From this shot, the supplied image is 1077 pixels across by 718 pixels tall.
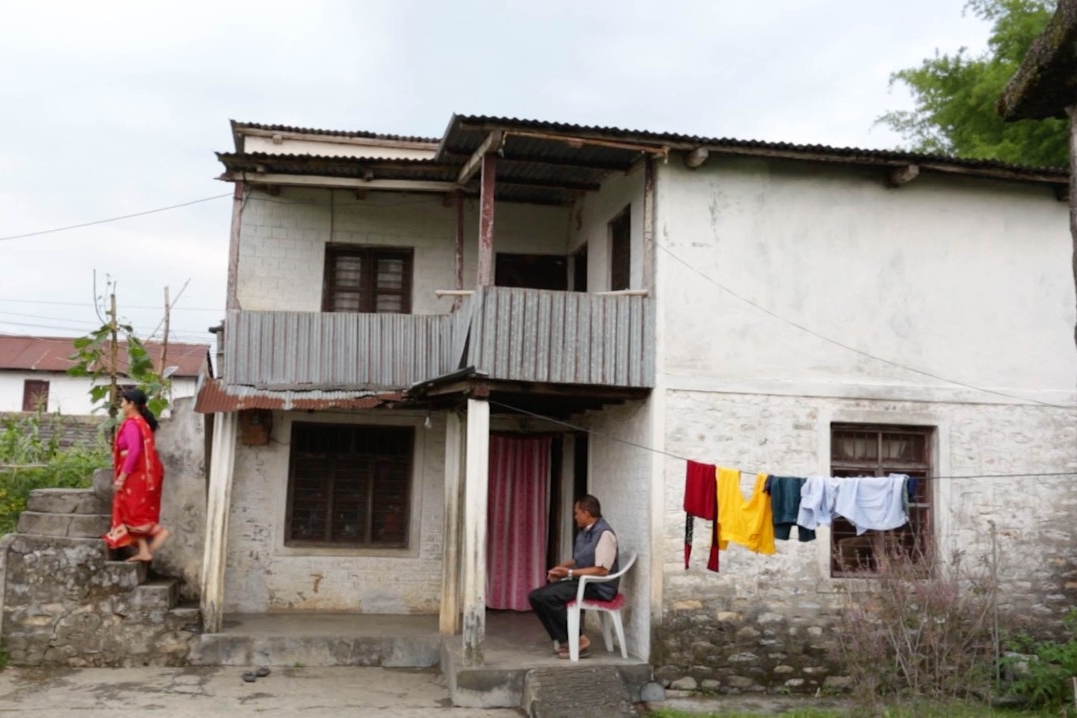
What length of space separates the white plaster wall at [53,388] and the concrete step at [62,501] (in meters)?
23.4

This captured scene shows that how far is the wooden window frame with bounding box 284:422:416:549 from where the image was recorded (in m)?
12.8

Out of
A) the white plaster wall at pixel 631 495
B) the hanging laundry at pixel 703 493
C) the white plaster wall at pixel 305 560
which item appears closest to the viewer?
the hanging laundry at pixel 703 493

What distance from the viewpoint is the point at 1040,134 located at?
18109 millimetres

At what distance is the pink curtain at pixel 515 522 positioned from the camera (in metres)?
13.0

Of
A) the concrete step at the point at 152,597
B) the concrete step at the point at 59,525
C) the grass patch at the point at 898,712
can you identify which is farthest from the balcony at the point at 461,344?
the grass patch at the point at 898,712

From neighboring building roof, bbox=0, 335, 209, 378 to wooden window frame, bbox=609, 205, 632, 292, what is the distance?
996 inches

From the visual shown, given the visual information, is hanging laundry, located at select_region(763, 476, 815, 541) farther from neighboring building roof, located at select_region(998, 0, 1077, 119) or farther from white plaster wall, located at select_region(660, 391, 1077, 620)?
neighboring building roof, located at select_region(998, 0, 1077, 119)

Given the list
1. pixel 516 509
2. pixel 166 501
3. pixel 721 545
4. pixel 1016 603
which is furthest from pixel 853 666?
pixel 166 501

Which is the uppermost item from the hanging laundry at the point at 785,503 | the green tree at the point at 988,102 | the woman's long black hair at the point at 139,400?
the green tree at the point at 988,102

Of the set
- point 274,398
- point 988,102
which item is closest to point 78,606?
point 274,398

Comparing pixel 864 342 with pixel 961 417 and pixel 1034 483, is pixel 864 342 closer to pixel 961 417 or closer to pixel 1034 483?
pixel 961 417

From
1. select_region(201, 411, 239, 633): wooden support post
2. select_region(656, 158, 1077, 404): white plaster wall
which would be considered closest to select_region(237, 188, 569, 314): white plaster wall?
select_region(201, 411, 239, 633): wooden support post

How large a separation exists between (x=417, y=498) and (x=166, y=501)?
314cm

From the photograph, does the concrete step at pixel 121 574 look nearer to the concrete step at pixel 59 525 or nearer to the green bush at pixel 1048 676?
the concrete step at pixel 59 525
